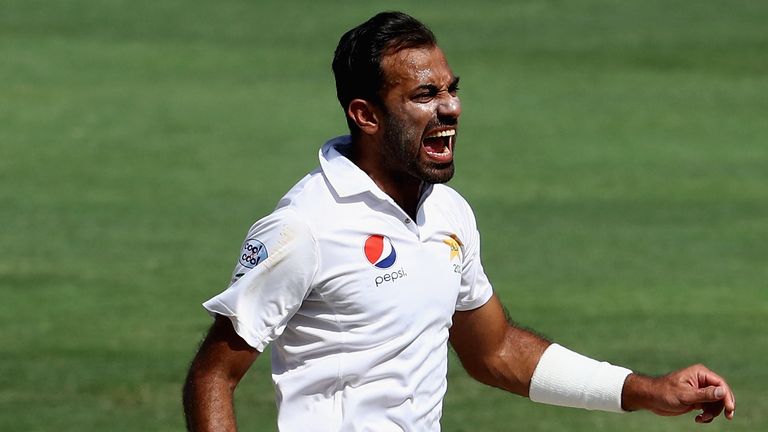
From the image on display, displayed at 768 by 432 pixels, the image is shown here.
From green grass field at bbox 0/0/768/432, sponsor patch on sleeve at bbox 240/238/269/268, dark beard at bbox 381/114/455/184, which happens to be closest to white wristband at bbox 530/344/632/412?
dark beard at bbox 381/114/455/184

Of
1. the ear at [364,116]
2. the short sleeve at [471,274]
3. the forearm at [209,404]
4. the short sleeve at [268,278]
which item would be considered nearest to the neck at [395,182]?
the ear at [364,116]

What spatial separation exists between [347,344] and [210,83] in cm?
2049

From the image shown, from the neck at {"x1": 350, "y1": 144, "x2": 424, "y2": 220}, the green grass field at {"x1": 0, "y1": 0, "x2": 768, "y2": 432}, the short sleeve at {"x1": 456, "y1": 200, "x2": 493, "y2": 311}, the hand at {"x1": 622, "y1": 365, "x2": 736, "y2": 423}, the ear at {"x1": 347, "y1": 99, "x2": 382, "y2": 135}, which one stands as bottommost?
the green grass field at {"x1": 0, "y1": 0, "x2": 768, "y2": 432}

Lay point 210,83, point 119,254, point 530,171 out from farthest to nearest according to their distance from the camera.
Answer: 1. point 210,83
2. point 530,171
3. point 119,254

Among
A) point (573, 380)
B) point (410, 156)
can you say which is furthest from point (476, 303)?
point (410, 156)

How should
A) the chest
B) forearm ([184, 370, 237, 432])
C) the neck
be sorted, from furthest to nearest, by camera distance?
1. the neck
2. the chest
3. forearm ([184, 370, 237, 432])

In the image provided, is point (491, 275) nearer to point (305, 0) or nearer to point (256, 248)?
point (256, 248)

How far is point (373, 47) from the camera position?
5.02 m

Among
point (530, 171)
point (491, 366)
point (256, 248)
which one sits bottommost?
point (530, 171)

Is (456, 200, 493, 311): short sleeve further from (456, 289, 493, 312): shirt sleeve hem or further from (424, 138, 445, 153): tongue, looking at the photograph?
(424, 138, 445, 153): tongue

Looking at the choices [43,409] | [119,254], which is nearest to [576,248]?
[119,254]

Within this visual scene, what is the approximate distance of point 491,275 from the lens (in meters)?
14.8

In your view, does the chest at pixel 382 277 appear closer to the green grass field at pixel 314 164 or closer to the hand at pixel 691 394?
the hand at pixel 691 394

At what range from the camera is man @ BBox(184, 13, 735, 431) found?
4.79 metres
